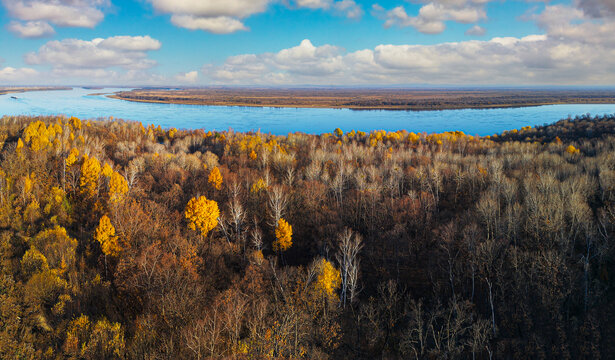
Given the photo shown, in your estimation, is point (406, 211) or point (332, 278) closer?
point (332, 278)

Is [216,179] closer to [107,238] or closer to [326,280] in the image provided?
[107,238]

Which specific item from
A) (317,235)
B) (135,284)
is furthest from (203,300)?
(317,235)

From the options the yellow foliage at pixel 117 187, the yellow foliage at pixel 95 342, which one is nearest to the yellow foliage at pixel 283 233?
the yellow foliage at pixel 95 342

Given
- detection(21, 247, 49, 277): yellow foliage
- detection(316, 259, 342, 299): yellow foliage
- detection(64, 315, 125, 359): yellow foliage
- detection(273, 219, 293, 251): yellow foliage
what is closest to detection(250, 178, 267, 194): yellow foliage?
detection(273, 219, 293, 251): yellow foliage

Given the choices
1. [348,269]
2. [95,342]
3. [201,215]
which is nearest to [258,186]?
[201,215]

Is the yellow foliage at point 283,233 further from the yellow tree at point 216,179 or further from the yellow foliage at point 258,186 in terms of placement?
the yellow tree at point 216,179

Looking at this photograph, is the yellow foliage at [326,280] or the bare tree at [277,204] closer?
the yellow foliage at [326,280]

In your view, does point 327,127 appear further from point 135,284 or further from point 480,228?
point 135,284
